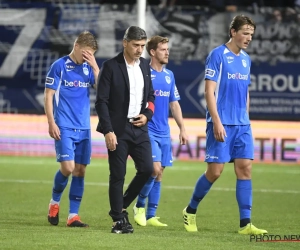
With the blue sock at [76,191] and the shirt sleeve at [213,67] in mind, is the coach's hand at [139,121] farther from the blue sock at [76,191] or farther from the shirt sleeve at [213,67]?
the blue sock at [76,191]

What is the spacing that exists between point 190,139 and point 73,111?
896 cm

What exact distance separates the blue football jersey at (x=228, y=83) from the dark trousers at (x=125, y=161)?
875mm

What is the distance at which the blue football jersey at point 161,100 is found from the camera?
10.2 meters

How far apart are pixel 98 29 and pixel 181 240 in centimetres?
1280

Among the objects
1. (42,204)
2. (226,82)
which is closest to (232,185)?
(42,204)

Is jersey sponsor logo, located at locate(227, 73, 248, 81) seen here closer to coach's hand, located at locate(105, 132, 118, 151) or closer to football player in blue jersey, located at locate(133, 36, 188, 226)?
football player in blue jersey, located at locate(133, 36, 188, 226)

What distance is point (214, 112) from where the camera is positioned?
8.82m

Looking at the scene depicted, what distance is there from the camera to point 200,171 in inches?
668

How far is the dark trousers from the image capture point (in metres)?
8.38

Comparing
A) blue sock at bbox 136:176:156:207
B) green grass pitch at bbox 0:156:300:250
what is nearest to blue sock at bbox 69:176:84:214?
green grass pitch at bbox 0:156:300:250

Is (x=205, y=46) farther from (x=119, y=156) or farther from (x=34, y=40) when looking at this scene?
(x=119, y=156)

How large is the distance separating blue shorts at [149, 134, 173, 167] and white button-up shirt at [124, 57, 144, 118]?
1595mm

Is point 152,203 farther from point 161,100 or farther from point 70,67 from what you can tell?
point 70,67

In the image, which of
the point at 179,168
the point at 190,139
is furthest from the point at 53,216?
the point at 190,139
